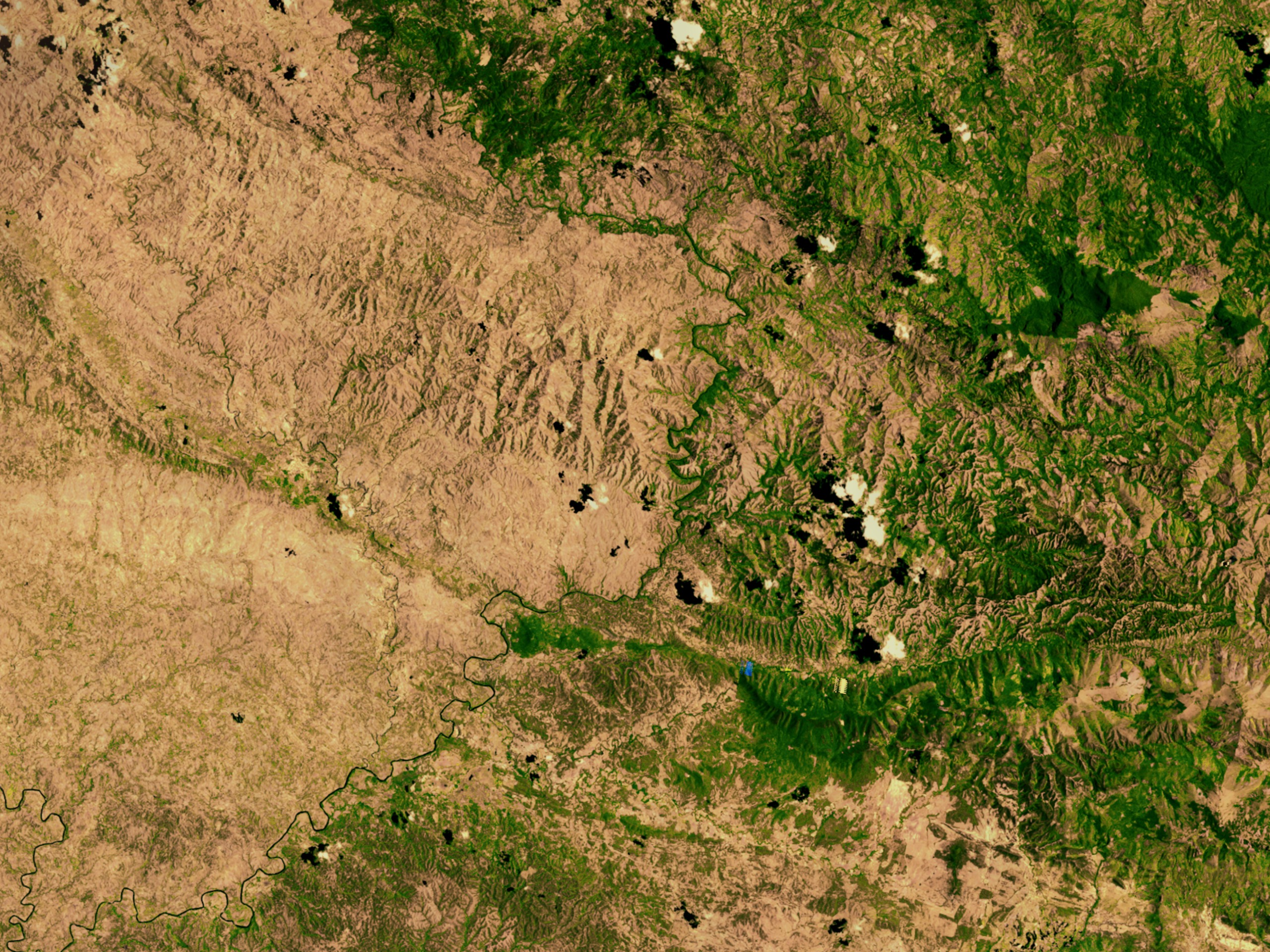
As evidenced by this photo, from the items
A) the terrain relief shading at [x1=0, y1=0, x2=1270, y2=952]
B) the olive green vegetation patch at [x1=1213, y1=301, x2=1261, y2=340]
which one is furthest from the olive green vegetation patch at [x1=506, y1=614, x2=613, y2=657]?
the olive green vegetation patch at [x1=1213, y1=301, x2=1261, y2=340]

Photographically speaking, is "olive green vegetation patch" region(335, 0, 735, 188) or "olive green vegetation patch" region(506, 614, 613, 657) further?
"olive green vegetation patch" region(506, 614, 613, 657)

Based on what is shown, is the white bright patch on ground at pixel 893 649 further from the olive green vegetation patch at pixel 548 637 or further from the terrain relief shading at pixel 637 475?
the olive green vegetation patch at pixel 548 637

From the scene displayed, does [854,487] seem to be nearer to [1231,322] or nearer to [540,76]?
[1231,322]

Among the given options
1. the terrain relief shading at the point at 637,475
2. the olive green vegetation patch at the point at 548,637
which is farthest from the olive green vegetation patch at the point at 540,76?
the olive green vegetation patch at the point at 548,637

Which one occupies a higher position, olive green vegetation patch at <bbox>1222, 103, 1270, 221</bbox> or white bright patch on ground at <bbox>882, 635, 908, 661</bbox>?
olive green vegetation patch at <bbox>1222, 103, 1270, 221</bbox>

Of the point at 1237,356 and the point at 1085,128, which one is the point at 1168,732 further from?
the point at 1085,128

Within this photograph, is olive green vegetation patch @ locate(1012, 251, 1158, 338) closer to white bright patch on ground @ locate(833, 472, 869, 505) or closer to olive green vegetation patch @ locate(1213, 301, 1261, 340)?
olive green vegetation patch @ locate(1213, 301, 1261, 340)
